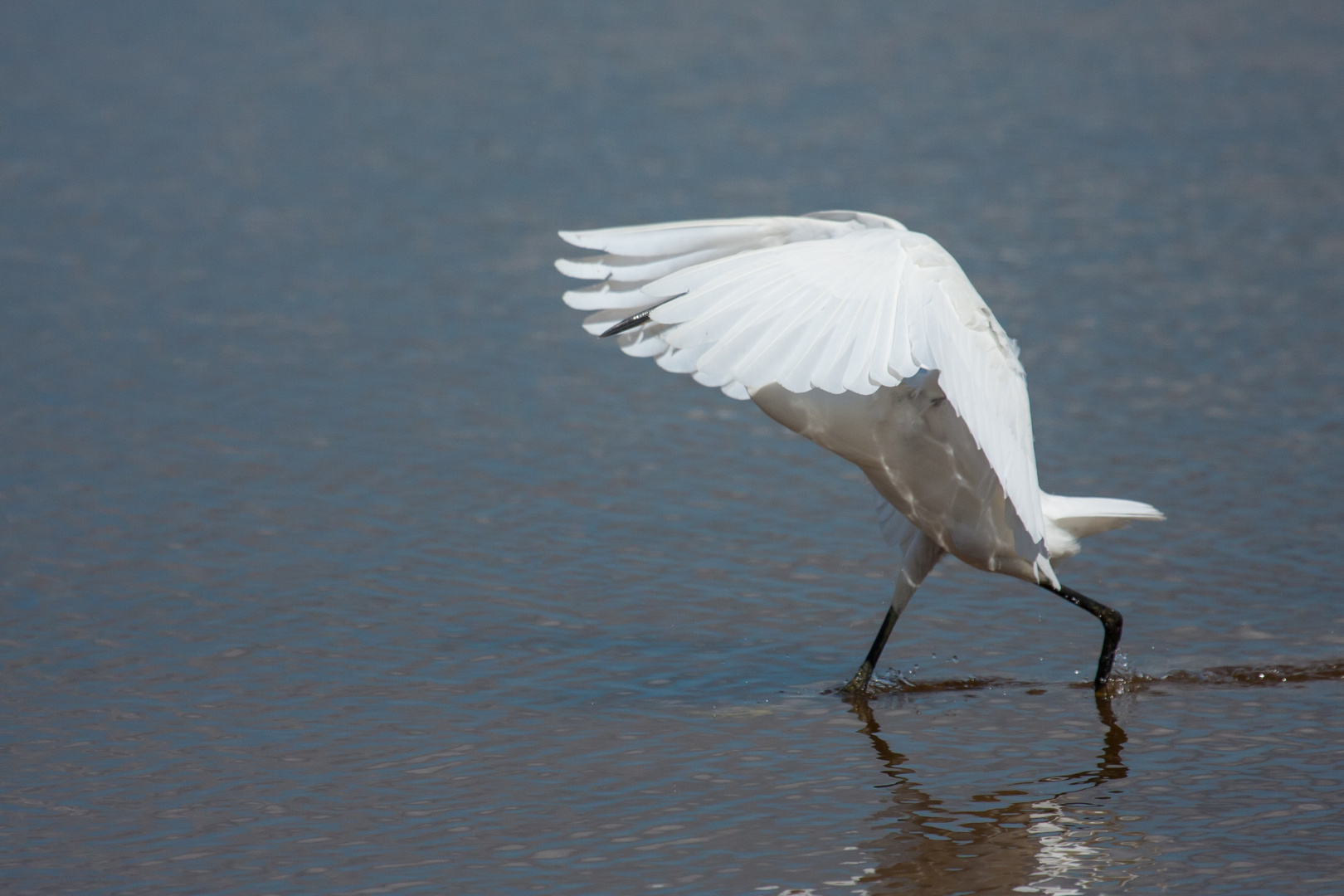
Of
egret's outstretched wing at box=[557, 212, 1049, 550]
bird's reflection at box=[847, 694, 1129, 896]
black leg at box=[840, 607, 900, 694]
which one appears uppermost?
egret's outstretched wing at box=[557, 212, 1049, 550]

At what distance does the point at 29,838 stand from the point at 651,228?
2.72m

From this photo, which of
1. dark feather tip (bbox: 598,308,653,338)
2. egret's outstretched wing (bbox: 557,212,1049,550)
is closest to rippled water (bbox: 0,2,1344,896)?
egret's outstretched wing (bbox: 557,212,1049,550)

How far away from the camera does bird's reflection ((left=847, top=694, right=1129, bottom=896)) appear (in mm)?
4902

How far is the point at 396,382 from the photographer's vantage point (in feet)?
33.3

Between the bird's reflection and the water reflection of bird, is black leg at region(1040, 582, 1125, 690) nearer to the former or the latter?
the water reflection of bird

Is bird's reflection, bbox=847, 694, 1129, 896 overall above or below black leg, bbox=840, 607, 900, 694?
below

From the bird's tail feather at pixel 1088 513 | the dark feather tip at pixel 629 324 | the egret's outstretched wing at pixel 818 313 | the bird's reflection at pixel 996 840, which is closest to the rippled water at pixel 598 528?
the bird's reflection at pixel 996 840

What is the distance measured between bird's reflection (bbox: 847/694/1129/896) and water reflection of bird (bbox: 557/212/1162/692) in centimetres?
84

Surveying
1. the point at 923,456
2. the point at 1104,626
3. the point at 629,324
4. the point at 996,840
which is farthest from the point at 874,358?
the point at 1104,626

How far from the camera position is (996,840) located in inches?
203

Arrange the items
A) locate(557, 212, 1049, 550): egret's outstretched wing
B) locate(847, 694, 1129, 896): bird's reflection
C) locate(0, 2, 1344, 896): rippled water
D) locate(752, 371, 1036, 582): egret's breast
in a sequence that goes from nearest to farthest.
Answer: locate(557, 212, 1049, 550): egret's outstretched wing, locate(847, 694, 1129, 896): bird's reflection, locate(0, 2, 1344, 896): rippled water, locate(752, 371, 1036, 582): egret's breast

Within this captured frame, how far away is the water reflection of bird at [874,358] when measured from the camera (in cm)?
470

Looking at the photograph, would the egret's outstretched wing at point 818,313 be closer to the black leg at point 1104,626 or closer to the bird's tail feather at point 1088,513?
the bird's tail feather at point 1088,513

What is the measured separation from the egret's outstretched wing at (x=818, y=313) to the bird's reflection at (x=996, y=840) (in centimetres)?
86
